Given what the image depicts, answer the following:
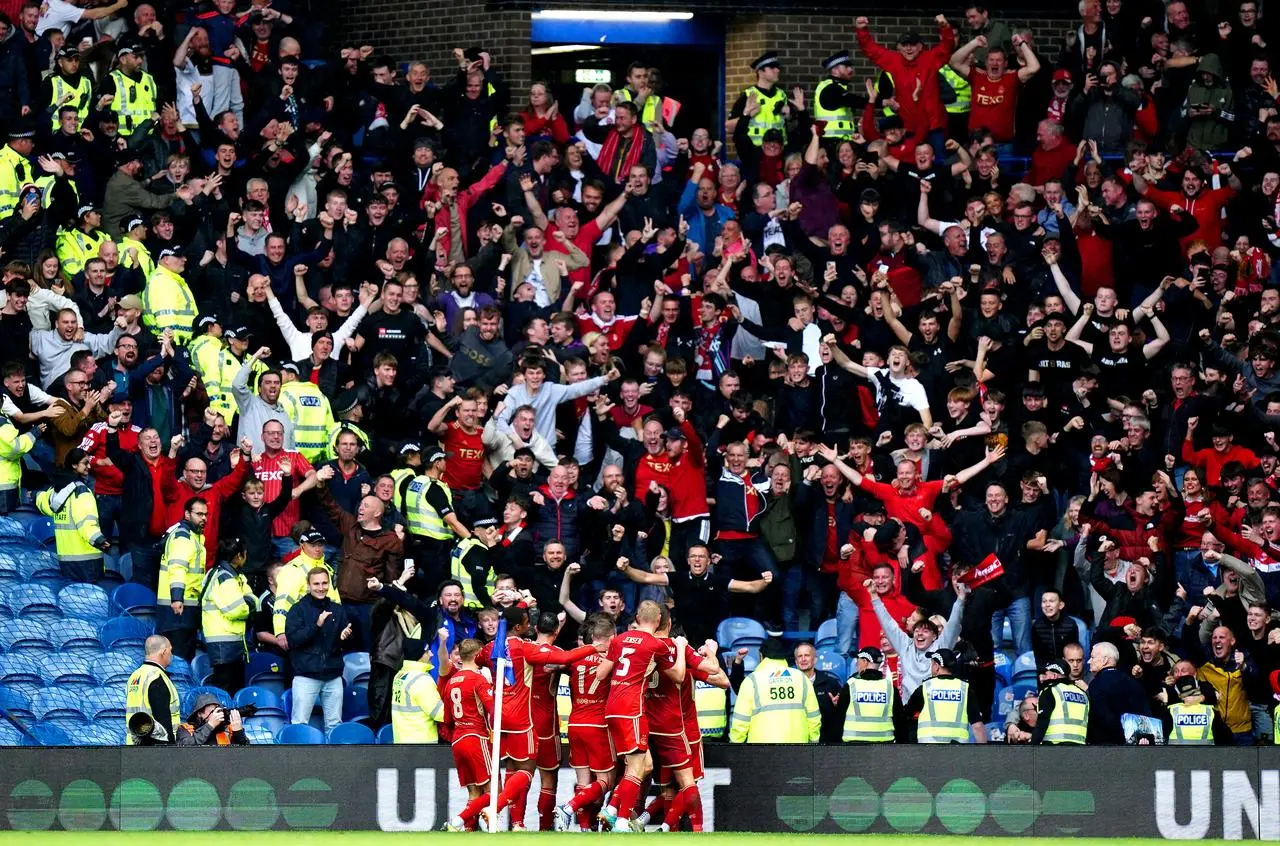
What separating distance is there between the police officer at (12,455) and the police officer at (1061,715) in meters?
8.48

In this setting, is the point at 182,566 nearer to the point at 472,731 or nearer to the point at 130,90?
the point at 472,731

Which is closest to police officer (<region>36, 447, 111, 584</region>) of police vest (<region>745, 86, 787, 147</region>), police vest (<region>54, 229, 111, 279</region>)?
police vest (<region>54, 229, 111, 279</region>)

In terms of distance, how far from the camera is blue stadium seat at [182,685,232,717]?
17.3 m

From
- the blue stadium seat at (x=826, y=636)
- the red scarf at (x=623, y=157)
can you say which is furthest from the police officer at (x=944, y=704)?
the red scarf at (x=623, y=157)

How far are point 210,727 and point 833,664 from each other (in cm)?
512

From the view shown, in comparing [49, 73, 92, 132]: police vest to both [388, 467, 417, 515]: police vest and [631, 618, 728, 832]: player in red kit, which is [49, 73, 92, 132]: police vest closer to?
[388, 467, 417, 515]: police vest

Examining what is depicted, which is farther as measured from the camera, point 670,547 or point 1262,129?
point 1262,129

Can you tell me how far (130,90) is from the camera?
21.8m

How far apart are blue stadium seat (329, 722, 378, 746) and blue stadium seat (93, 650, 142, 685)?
186 centimetres

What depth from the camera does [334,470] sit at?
1862 cm

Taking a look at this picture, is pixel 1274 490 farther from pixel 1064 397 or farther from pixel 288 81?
pixel 288 81

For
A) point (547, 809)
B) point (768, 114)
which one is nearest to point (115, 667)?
point (547, 809)

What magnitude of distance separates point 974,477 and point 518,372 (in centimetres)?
407

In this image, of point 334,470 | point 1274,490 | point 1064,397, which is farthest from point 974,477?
point 334,470
